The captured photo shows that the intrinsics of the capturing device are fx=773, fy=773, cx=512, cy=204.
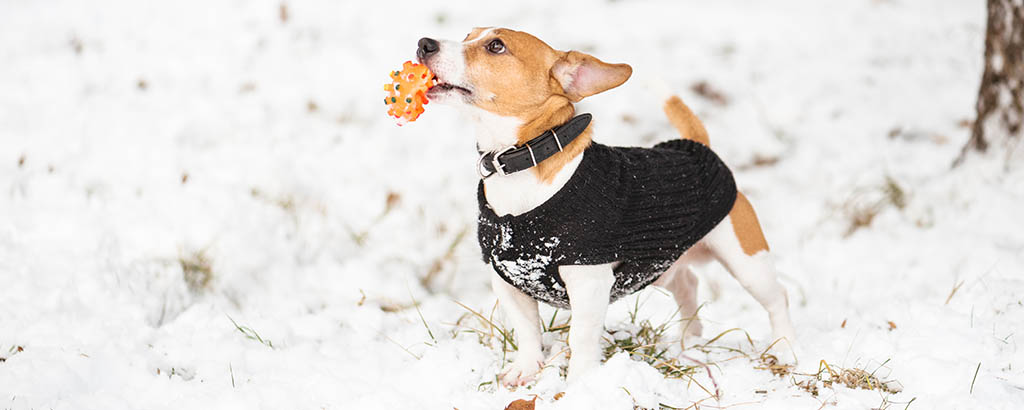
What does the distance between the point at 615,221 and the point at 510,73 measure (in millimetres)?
624

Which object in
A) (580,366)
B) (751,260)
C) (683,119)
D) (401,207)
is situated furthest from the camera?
(401,207)

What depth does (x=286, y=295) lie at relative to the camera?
389 cm

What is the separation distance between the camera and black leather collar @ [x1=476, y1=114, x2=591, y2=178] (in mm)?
2598

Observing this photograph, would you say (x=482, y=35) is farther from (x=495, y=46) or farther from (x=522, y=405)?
(x=522, y=405)

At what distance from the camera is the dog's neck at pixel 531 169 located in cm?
265

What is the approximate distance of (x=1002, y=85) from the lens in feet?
15.4

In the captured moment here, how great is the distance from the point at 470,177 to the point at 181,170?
183 centimetres

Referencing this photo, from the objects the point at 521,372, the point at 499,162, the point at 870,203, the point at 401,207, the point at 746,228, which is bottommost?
the point at 870,203

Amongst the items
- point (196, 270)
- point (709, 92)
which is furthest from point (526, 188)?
point (709, 92)

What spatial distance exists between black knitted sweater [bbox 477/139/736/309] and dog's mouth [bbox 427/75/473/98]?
0.44m

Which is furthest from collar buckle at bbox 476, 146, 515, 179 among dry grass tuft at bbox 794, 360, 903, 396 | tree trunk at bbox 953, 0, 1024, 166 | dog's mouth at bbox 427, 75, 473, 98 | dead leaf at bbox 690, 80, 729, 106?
dead leaf at bbox 690, 80, 729, 106

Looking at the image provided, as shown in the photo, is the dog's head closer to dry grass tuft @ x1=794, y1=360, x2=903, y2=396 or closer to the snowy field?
the snowy field

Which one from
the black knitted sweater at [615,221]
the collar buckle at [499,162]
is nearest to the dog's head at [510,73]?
the collar buckle at [499,162]

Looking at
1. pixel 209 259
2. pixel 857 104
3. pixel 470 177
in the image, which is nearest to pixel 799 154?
pixel 857 104
